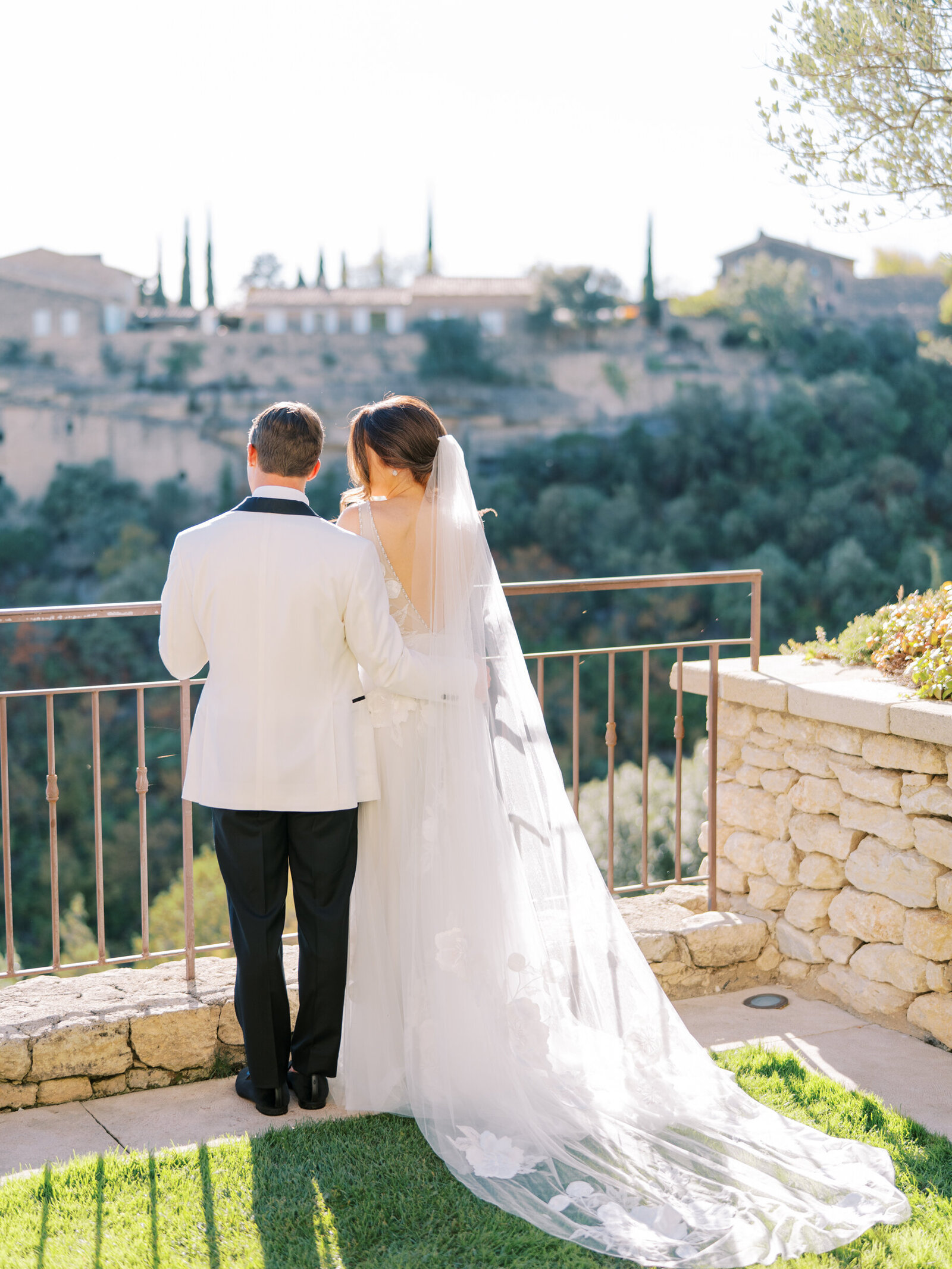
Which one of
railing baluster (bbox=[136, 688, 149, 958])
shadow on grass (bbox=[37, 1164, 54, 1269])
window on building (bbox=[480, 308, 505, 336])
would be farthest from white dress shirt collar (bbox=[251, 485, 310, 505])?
window on building (bbox=[480, 308, 505, 336])

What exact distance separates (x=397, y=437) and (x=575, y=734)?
1249 millimetres

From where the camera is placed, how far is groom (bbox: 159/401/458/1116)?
208 centimetres

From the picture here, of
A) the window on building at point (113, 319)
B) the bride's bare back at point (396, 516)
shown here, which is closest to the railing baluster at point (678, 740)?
the bride's bare back at point (396, 516)

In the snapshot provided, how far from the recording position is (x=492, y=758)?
2309mm

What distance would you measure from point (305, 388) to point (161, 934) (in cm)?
2199

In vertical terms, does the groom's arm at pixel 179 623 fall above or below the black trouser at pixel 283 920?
above

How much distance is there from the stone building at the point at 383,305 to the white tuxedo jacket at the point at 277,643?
3845 centimetres

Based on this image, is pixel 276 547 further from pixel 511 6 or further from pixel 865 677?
pixel 511 6

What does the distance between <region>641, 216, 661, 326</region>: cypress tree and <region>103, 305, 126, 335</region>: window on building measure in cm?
1858

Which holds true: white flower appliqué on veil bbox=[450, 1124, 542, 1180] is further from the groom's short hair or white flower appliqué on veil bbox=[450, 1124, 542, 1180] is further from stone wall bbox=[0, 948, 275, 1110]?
the groom's short hair

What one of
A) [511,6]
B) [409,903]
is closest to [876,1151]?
[409,903]

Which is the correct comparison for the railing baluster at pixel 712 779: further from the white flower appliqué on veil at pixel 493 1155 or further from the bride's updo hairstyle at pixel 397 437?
the white flower appliqué on veil at pixel 493 1155

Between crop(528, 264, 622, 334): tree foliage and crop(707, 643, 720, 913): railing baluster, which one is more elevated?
crop(528, 264, 622, 334): tree foliage

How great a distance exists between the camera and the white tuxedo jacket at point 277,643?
208cm
